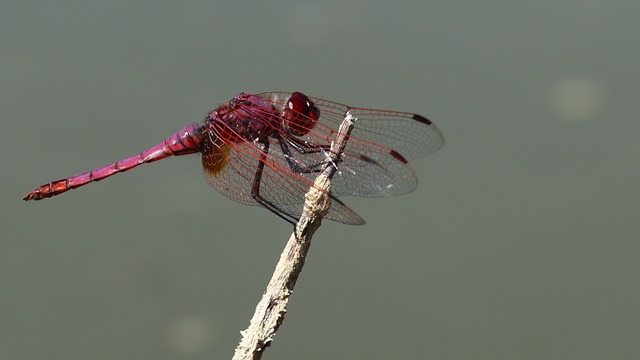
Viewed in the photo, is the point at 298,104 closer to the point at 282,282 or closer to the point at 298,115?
the point at 298,115

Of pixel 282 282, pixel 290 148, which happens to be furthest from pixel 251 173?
pixel 282 282

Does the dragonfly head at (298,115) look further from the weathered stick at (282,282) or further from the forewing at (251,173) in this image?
the weathered stick at (282,282)

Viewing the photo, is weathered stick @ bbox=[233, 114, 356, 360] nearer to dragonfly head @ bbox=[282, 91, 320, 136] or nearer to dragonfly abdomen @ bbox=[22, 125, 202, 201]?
dragonfly head @ bbox=[282, 91, 320, 136]

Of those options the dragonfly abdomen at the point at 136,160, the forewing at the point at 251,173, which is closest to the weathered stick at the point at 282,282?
the forewing at the point at 251,173

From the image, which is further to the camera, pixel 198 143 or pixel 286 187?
pixel 198 143

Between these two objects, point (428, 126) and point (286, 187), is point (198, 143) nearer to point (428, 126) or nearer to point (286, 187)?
point (286, 187)

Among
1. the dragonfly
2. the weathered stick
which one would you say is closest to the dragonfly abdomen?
the dragonfly

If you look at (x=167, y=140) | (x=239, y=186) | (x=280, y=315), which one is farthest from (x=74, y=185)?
(x=280, y=315)
